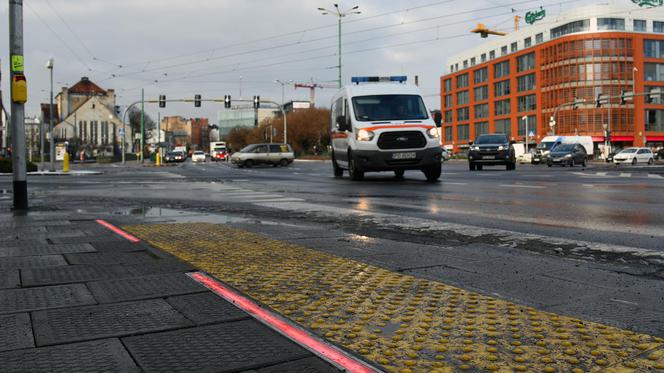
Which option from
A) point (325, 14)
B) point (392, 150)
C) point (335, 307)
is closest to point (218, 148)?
point (325, 14)

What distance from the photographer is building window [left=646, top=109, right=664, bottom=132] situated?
270ft

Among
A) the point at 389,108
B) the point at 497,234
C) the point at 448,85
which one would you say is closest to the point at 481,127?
the point at 448,85

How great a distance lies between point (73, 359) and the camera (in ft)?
8.63

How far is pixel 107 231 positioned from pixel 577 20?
83.3 m

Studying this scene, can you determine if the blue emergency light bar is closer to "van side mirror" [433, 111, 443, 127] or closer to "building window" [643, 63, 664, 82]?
"van side mirror" [433, 111, 443, 127]

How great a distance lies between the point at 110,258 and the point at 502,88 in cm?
9901

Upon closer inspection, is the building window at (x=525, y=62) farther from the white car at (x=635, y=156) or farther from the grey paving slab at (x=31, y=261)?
the grey paving slab at (x=31, y=261)

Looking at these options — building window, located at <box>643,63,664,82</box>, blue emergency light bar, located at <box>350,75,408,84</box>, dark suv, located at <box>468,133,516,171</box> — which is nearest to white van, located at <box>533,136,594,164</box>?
dark suv, located at <box>468,133,516,171</box>

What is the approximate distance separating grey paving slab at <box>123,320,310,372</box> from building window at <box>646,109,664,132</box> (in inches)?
3537

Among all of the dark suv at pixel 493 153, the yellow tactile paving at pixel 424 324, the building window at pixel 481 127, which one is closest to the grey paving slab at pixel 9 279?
the yellow tactile paving at pixel 424 324

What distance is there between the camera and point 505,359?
264cm

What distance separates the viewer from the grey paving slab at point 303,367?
2.48m

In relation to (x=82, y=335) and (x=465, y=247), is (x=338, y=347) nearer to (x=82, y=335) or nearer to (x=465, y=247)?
(x=82, y=335)

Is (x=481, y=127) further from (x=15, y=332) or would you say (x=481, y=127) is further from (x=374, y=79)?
(x=15, y=332)
